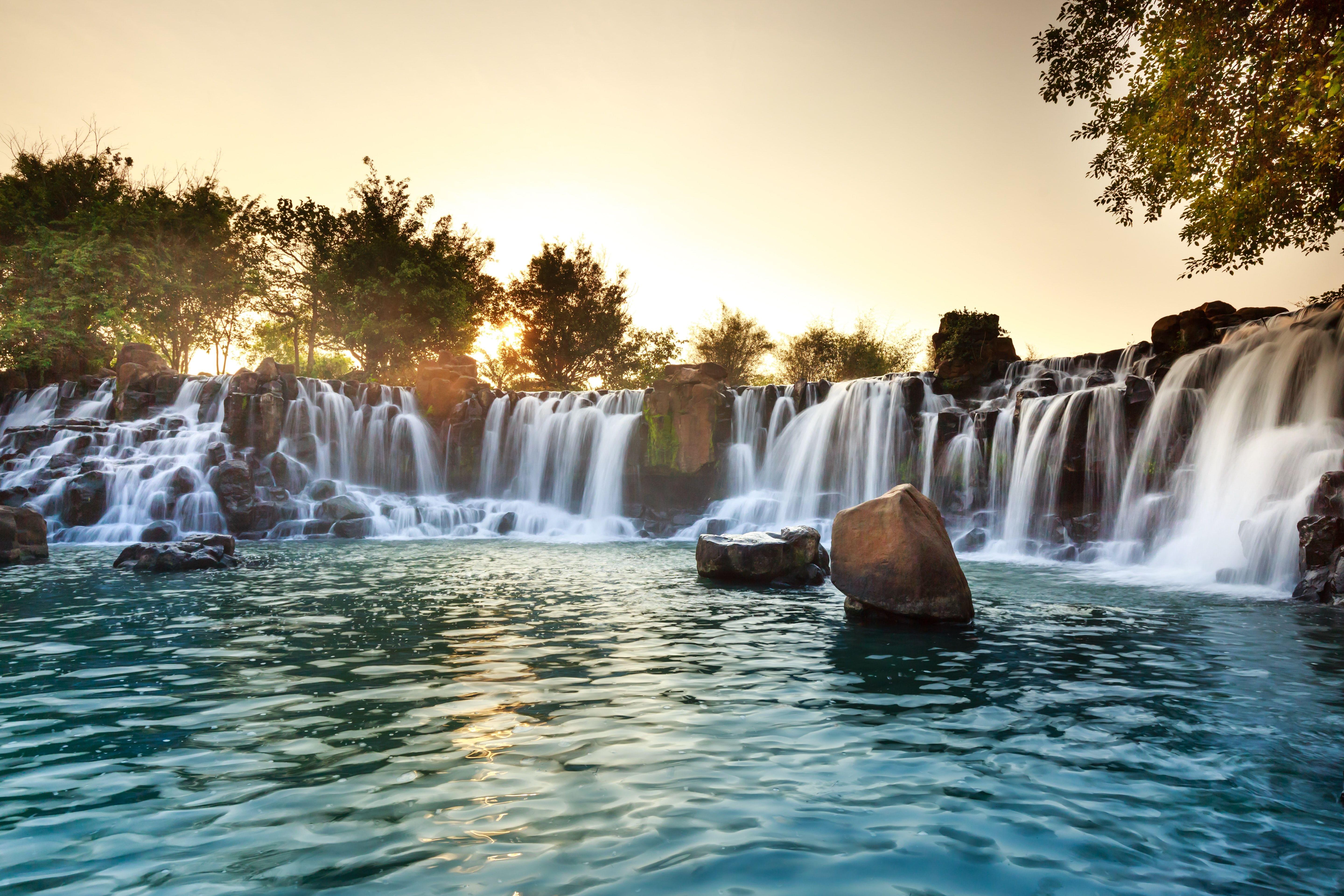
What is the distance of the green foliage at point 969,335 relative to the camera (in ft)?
91.7

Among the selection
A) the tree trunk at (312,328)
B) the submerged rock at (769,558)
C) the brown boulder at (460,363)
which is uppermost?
the tree trunk at (312,328)

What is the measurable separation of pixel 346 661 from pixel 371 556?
12.2 m

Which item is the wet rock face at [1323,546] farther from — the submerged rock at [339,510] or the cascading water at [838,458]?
the submerged rock at [339,510]

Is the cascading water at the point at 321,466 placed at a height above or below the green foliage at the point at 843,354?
below

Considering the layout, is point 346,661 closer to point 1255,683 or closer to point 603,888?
point 603,888

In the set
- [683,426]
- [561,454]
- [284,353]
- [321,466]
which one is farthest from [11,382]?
[284,353]

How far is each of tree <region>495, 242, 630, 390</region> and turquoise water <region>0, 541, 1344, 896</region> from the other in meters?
45.8

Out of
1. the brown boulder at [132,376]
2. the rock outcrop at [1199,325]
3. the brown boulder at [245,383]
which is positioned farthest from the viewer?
the brown boulder at [132,376]

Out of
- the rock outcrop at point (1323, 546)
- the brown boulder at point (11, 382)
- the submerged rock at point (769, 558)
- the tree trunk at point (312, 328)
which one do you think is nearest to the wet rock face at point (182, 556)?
the submerged rock at point (769, 558)

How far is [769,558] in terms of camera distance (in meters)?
13.6

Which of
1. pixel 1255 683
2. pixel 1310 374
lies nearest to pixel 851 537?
pixel 1255 683

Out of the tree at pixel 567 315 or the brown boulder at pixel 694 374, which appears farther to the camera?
the tree at pixel 567 315

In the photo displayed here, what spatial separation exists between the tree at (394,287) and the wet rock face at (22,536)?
3112 cm

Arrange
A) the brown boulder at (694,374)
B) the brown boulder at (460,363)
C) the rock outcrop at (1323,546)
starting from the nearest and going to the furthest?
the rock outcrop at (1323,546) < the brown boulder at (694,374) < the brown boulder at (460,363)
